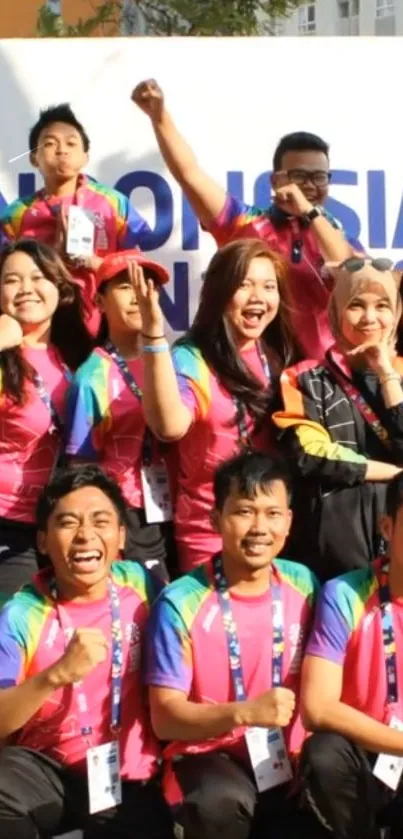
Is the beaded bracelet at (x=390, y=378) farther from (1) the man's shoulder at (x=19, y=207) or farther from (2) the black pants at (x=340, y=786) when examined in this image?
(1) the man's shoulder at (x=19, y=207)

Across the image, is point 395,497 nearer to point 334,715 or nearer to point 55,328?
point 334,715

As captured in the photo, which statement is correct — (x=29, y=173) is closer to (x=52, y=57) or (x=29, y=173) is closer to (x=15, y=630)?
(x=52, y=57)

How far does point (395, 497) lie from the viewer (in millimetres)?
3572

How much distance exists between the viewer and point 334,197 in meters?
5.38

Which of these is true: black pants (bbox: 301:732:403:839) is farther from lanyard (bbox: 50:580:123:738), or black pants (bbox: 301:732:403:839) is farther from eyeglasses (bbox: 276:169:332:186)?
A: eyeglasses (bbox: 276:169:332:186)

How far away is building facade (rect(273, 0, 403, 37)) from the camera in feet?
90.3

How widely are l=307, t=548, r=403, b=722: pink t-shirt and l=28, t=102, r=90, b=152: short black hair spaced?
2225mm

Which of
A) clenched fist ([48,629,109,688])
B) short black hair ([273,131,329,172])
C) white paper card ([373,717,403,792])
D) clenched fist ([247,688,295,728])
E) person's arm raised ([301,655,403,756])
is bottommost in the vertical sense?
white paper card ([373,717,403,792])

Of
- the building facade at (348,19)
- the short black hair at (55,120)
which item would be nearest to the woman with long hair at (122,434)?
the short black hair at (55,120)

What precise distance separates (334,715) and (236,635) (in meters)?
0.34

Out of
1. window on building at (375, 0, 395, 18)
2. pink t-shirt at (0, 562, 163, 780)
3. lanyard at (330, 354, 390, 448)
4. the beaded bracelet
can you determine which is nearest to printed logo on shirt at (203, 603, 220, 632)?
pink t-shirt at (0, 562, 163, 780)

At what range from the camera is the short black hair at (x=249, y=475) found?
3.57m

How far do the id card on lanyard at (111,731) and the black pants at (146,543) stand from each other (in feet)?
0.97

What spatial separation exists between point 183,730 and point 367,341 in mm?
1308
